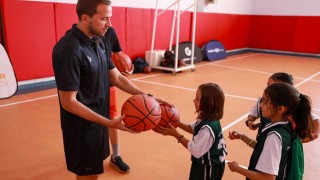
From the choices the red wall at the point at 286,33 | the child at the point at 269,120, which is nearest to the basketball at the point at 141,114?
the child at the point at 269,120

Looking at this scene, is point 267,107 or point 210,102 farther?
point 210,102

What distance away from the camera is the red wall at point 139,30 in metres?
5.55

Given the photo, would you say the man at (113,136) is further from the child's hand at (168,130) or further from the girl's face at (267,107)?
the girl's face at (267,107)

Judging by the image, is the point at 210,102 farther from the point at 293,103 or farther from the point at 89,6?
the point at 89,6

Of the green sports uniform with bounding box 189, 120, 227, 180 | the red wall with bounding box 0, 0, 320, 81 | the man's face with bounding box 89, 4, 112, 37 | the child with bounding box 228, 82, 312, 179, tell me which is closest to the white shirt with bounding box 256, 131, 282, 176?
the child with bounding box 228, 82, 312, 179

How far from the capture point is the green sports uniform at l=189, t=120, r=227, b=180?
190cm

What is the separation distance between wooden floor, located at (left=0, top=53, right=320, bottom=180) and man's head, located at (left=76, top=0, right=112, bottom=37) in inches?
61.4

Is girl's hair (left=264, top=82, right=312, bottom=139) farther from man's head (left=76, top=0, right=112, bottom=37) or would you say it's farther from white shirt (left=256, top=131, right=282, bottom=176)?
man's head (left=76, top=0, right=112, bottom=37)

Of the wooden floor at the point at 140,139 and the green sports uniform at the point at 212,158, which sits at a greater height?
the green sports uniform at the point at 212,158

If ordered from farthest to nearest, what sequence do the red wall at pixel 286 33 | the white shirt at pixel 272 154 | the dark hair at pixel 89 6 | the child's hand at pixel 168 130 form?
the red wall at pixel 286 33 < the child's hand at pixel 168 130 < the dark hair at pixel 89 6 < the white shirt at pixel 272 154

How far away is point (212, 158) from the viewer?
1.94m

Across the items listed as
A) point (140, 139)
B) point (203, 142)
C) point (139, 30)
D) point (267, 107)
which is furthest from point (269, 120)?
point (139, 30)

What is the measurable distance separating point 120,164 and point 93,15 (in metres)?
1.67

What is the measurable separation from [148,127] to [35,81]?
15.0 feet
